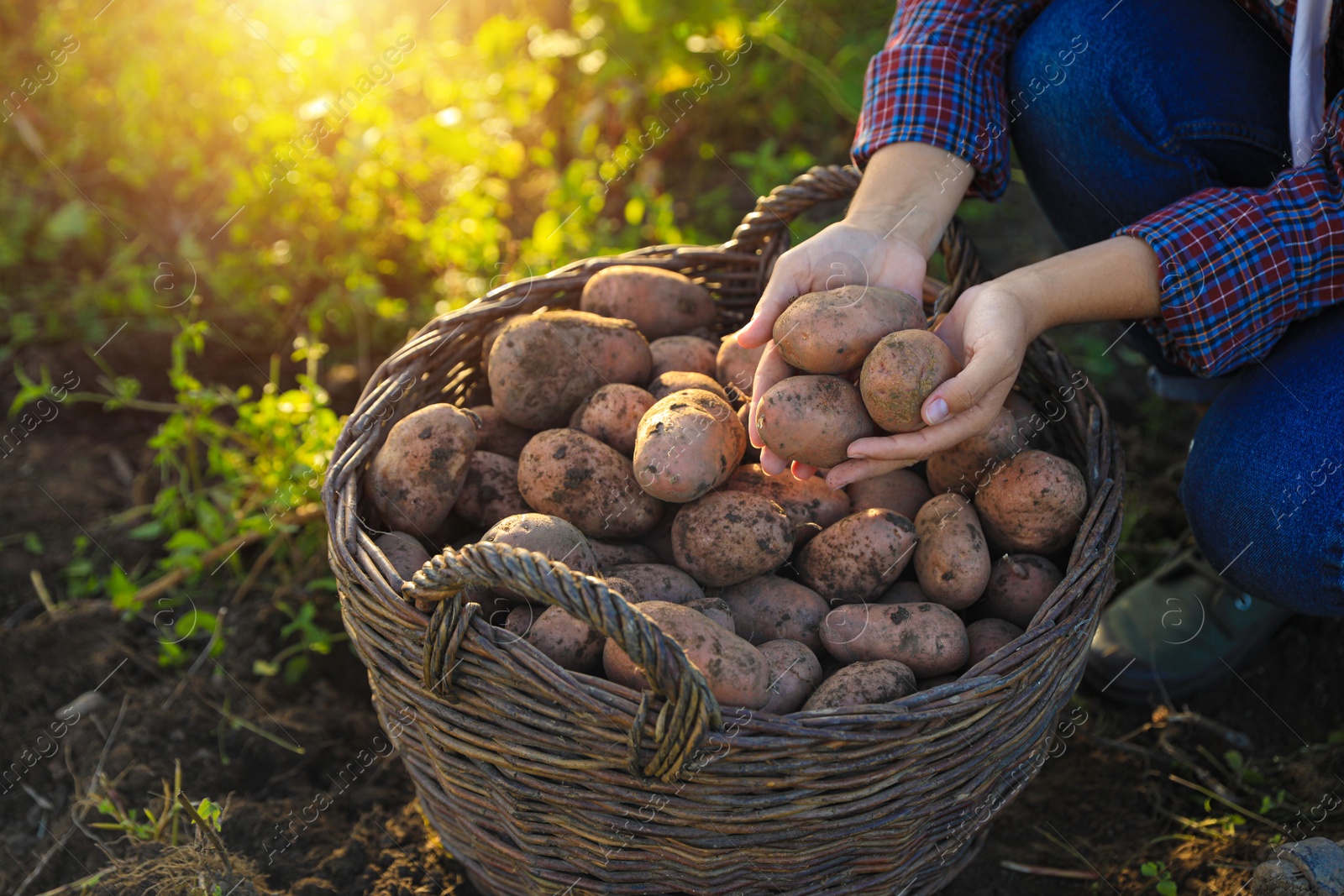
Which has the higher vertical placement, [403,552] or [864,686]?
[403,552]

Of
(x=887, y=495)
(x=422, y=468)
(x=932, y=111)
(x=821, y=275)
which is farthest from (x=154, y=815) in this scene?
(x=932, y=111)

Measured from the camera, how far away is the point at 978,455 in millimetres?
1688

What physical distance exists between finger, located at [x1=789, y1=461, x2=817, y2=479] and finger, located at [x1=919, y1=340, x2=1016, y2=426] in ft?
0.93

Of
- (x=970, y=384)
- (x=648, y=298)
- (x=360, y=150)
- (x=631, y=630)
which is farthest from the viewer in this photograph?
(x=360, y=150)

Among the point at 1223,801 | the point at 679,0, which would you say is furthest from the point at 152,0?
the point at 1223,801

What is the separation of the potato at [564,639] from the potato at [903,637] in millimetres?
408

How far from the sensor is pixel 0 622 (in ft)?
7.16

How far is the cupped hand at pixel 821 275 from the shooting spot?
5.40 ft

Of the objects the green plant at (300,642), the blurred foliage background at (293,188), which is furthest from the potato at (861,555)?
the blurred foliage background at (293,188)

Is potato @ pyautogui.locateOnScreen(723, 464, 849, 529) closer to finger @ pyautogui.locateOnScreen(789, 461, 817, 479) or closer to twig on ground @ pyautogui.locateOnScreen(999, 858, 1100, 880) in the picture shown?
finger @ pyautogui.locateOnScreen(789, 461, 817, 479)

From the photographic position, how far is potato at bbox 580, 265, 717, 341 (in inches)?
76.8

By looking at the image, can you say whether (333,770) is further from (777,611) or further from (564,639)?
(777,611)

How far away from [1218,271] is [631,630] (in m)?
1.17

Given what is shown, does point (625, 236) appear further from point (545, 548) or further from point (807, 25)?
point (545, 548)
